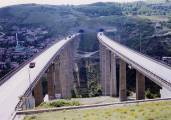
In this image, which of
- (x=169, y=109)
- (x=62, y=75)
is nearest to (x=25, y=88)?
(x=169, y=109)

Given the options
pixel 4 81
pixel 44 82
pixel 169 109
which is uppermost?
pixel 169 109

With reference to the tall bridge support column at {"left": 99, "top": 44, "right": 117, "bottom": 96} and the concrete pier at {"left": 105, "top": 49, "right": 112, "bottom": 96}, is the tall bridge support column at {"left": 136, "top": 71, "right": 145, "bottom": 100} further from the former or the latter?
the concrete pier at {"left": 105, "top": 49, "right": 112, "bottom": 96}

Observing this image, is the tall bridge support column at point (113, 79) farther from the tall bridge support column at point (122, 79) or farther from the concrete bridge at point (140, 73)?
the tall bridge support column at point (122, 79)

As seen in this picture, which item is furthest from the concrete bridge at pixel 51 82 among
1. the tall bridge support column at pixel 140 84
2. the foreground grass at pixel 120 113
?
the foreground grass at pixel 120 113

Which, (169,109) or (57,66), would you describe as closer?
(169,109)

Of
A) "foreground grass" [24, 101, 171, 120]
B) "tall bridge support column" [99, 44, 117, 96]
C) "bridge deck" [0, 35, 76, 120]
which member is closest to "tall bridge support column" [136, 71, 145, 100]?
"bridge deck" [0, 35, 76, 120]

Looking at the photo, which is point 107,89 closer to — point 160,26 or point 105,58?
point 105,58

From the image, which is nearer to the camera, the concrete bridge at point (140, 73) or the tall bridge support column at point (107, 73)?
the concrete bridge at point (140, 73)

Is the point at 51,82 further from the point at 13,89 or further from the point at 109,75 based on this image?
the point at 109,75
